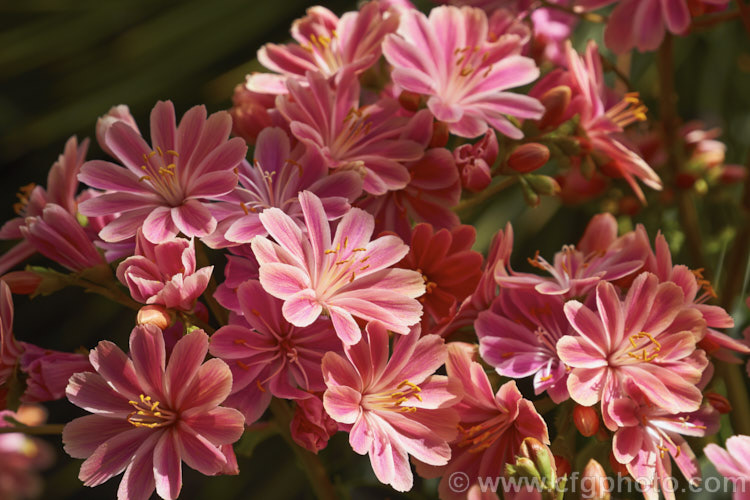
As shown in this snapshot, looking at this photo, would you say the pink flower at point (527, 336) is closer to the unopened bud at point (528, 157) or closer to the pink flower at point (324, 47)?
the unopened bud at point (528, 157)

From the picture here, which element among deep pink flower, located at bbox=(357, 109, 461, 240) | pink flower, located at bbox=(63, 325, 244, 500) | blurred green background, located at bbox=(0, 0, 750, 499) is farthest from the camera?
blurred green background, located at bbox=(0, 0, 750, 499)

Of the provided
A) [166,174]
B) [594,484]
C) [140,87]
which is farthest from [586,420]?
[140,87]

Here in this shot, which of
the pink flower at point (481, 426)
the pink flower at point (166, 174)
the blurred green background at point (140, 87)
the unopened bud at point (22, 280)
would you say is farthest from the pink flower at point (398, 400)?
the blurred green background at point (140, 87)

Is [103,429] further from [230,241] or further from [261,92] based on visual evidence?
[261,92]

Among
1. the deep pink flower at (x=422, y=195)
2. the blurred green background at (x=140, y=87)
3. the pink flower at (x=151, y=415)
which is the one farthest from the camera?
the blurred green background at (x=140, y=87)

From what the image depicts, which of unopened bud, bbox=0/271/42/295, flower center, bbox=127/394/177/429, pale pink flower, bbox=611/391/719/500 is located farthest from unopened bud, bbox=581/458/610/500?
unopened bud, bbox=0/271/42/295

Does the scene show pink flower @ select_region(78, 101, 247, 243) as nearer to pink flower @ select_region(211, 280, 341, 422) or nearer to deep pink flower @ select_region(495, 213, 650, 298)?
pink flower @ select_region(211, 280, 341, 422)

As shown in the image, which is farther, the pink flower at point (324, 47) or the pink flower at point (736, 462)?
the pink flower at point (324, 47)
